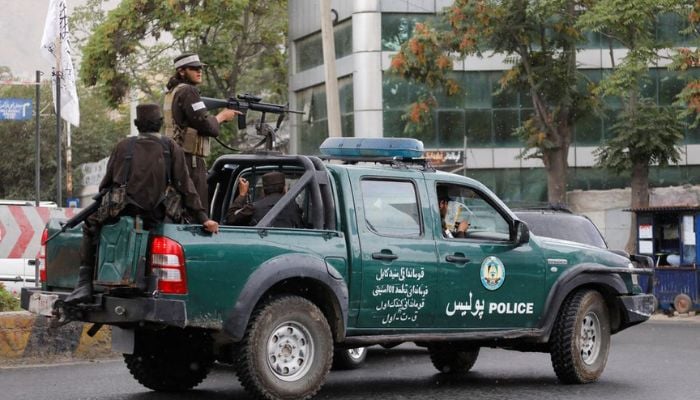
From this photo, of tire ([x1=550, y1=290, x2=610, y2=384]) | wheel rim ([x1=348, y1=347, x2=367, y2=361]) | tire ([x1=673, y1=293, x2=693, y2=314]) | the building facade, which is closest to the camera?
tire ([x1=550, y1=290, x2=610, y2=384])

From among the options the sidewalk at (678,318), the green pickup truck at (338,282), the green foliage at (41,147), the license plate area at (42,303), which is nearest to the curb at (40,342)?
the green pickup truck at (338,282)

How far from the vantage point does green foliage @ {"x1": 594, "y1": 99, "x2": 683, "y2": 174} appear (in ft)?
106

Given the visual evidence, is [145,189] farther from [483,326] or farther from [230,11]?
Result: [230,11]

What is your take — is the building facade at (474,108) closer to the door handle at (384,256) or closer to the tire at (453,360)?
the tire at (453,360)

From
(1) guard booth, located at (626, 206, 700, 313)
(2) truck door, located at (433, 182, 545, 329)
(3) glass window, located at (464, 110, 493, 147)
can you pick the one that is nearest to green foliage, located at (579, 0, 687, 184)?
(1) guard booth, located at (626, 206, 700, 313)

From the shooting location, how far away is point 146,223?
8.75m

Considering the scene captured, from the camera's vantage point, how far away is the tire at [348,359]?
501 inches

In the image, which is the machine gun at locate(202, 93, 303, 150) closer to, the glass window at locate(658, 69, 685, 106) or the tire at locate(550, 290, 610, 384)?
the tire at locate(550, 290, 610, 384)

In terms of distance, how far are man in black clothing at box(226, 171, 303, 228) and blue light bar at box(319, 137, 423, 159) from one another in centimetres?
49

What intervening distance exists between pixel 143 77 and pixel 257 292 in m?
35.9

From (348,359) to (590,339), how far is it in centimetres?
259

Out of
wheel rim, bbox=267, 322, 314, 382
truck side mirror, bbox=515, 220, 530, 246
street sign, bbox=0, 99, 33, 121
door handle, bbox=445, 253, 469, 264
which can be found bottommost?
wheel rim, bbox=267, 322, 314, 382

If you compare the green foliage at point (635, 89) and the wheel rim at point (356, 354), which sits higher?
the green foliage at point (635, 89)

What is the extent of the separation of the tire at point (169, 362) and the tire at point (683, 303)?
625 inches
